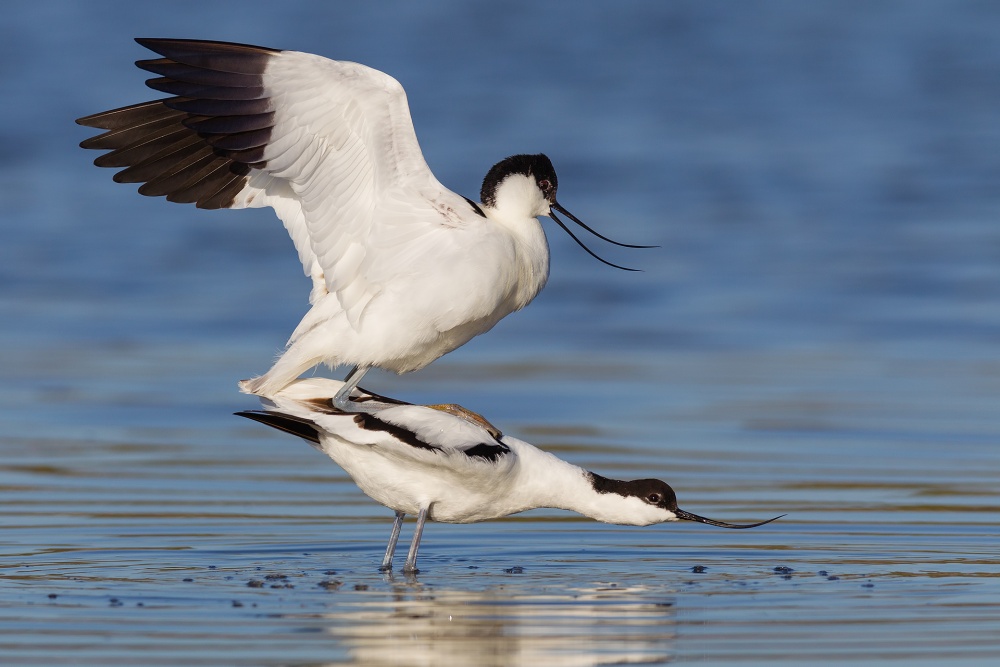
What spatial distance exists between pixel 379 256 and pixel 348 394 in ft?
2.04

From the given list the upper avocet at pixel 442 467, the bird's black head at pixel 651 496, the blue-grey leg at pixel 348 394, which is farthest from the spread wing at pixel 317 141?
the bird's black head at pixel 651 496

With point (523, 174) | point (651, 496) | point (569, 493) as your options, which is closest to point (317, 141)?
point (523, 174)

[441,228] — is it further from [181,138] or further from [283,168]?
[181,138]

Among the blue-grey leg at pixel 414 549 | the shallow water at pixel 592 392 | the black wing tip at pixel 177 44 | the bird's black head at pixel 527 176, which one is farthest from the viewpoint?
the bird's black head at pixel 527 176

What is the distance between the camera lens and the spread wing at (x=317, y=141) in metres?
7.79

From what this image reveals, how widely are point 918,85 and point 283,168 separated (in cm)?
2249

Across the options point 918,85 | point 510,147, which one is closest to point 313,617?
point 510,147

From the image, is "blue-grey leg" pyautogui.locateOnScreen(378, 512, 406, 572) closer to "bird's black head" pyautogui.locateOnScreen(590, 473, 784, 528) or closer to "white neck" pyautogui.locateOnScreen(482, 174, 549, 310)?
"bird's black head" pyautogui.locateOnScreen(590, 473, 784, 528)

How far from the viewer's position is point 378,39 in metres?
31.0

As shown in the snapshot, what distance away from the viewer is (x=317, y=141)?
313 inches

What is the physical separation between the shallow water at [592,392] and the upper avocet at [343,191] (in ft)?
3.35

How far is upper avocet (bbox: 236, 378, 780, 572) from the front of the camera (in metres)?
7.85

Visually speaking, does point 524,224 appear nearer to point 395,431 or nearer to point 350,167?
point 350,167

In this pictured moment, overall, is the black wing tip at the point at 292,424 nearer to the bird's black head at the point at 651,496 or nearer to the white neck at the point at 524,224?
the white neck at the point at 524,224
